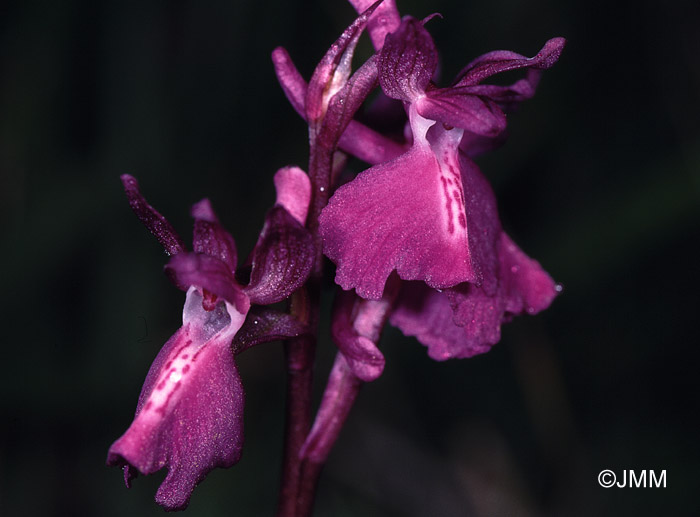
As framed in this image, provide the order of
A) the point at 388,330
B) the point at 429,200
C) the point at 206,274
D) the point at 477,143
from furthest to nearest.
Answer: the point at 388,330
the point at 477,143
the point at 429,200
the point at 206,274

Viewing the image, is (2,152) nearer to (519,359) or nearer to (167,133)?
(167,133)

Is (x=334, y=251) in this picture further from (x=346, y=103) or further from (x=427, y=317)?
Answer: (x=427, y=317)

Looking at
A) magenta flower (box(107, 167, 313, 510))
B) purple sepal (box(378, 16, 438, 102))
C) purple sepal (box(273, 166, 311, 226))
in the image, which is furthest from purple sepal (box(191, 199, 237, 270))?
purple sepal (box(378, 16, 438, 102))

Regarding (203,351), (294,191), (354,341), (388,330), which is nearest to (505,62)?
(294,191)

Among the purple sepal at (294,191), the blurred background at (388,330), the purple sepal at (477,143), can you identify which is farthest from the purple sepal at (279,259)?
the blurred background at (388,330)

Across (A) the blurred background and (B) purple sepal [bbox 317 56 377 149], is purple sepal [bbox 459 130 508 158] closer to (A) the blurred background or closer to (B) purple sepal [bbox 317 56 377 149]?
(B) purple sepal [bbox 317 56 377 149]

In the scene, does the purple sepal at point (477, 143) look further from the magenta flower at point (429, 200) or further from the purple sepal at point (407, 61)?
the purple sepal at point (407, 61)

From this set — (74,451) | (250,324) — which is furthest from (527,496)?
(250,324)
